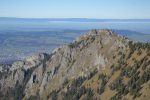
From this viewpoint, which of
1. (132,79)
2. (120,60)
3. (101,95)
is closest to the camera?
(132,79)

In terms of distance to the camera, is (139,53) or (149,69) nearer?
(149,69)

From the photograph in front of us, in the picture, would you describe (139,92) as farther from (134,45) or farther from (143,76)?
(134,45)

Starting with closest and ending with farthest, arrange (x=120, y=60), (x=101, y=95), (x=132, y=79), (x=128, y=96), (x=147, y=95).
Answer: (x=147, y=95), (x=128, y=96), (x=132, y=79), (x=101, y=95), (x=120, y=60)

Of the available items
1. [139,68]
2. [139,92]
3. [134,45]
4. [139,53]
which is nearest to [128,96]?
[139,92]

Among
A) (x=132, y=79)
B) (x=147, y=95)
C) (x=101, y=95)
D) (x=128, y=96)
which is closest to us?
(x=147, y=95)

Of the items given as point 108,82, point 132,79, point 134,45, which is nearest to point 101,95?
point 108,82

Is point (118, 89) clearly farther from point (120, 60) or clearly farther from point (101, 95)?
point (120, 60)

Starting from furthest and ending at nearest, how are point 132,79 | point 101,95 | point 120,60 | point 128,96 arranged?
point 120,60 → point 101,95 → point 132,79 → point 128,96

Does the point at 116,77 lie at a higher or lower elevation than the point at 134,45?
lower

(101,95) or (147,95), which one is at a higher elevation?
(147,95)
